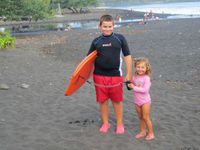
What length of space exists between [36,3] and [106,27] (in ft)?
98.0

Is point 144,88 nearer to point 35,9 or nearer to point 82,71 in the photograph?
point 82,71

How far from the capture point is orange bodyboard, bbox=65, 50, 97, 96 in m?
7.03

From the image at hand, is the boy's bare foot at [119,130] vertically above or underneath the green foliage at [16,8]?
underneath

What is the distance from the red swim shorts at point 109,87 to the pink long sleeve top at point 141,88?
35 cm

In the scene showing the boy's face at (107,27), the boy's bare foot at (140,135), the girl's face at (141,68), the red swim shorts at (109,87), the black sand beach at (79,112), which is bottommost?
the black sand beach at (79,112)

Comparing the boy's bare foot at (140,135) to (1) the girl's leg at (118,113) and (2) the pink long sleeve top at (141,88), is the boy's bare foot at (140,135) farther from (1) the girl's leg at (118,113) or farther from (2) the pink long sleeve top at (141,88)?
(2) the pink long sleeve top at (141,88)

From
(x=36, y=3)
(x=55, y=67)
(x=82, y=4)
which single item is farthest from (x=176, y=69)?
(x=82, y=4)

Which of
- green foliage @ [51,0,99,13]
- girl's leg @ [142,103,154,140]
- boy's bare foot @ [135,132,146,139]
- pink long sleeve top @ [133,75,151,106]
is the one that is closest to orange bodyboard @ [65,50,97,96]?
pink long sleeve top @ [133,75,151,106]

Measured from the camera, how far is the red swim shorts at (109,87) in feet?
23.1

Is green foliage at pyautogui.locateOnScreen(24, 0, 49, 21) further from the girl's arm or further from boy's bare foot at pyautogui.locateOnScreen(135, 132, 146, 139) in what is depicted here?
the girl's arm

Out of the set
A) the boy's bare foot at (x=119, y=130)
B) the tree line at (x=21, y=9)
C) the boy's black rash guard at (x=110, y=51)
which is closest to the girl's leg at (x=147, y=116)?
the boy's bare foot at (x=119, y=130)

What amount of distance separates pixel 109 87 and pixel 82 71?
22.6 inches

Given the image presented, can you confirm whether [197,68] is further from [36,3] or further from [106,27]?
[36,3]

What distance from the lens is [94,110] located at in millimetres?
8992
